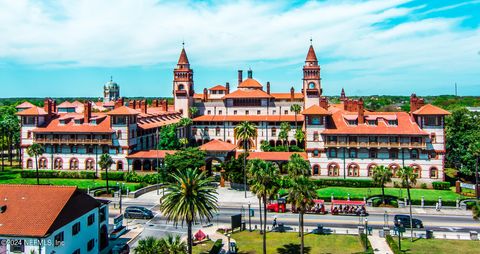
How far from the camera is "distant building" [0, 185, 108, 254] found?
108ft

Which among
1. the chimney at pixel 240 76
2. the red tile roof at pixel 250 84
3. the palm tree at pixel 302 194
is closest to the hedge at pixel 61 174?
the red tile roof at pixel 250 84

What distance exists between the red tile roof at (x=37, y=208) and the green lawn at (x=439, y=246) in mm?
33312

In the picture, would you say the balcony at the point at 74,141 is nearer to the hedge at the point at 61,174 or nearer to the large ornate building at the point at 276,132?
the large ornate building at the point at 276,132

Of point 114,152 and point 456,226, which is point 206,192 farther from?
point 114,152

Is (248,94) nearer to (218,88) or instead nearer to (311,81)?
(218,88)

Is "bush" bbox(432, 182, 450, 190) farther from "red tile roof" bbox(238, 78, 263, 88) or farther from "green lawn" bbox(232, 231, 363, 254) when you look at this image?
"red tile roof" bbox(238, 78, 263, 88)

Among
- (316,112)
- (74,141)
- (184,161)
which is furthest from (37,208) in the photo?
(316,112)

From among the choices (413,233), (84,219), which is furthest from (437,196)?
(84,219)

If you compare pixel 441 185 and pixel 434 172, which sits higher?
pixel 434 172

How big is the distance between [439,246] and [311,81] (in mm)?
67917

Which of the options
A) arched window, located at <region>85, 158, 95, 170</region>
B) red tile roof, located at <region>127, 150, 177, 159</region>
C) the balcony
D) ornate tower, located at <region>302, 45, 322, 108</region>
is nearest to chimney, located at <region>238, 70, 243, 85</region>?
ornate tower, located at <region>302, 45, 322, 108</region>

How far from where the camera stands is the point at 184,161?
71.6 metres

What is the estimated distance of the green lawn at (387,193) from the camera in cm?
6278

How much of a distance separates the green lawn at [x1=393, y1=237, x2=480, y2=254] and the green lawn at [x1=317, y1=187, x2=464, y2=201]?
669 inches
